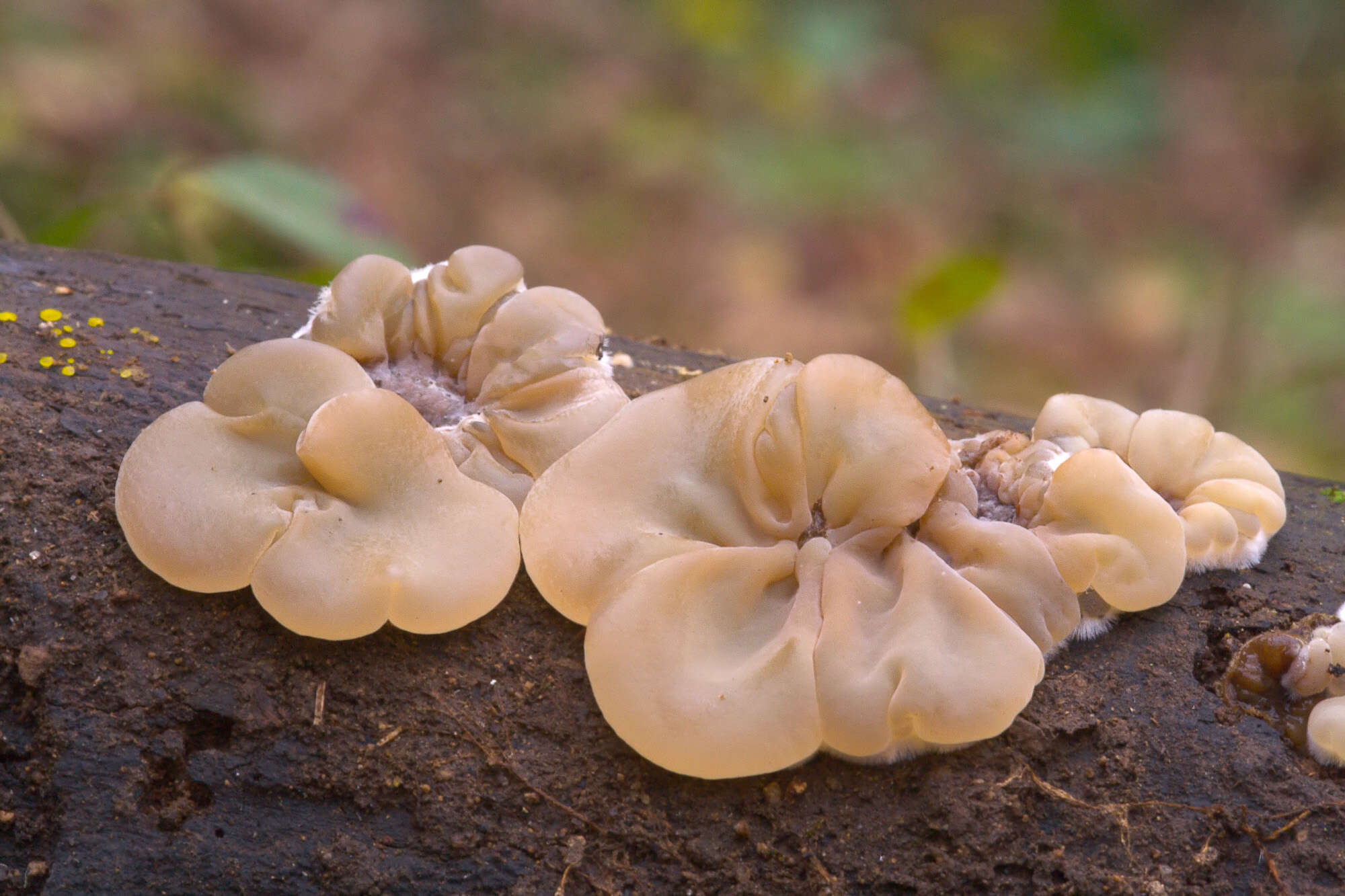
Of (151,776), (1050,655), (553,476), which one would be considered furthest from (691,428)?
(151,776)

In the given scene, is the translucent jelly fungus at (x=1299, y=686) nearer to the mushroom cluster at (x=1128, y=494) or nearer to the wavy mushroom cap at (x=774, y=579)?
the mushroom cluster at (x=1128, y=494)

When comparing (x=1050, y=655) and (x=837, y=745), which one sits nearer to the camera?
(x=837, y=745)

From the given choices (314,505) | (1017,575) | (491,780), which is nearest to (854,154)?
(1017,575)

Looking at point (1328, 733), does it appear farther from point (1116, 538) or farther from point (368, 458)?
point (368, 458)

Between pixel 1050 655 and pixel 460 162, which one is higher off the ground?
pixel 1050 655

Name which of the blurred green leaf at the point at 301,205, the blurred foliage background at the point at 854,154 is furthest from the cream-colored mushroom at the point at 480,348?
the blurred foliage background at the point at 854,154

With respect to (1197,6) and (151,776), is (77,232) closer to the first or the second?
(151,776)

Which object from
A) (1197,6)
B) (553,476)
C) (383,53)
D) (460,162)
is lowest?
(460,162)

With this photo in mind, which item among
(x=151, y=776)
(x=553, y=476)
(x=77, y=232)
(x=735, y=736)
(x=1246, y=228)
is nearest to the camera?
(x=735, y=736)
